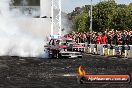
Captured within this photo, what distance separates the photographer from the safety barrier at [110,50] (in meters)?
36.7

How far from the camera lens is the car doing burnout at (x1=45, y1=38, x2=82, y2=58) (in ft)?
116

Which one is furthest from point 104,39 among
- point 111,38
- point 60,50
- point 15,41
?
point 15,41

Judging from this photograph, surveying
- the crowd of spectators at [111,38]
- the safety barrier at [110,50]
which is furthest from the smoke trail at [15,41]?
the crowd of spectators at [111,38]

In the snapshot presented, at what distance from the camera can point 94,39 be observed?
4681cm

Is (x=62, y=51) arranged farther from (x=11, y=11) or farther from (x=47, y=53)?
(x=11, y=11)

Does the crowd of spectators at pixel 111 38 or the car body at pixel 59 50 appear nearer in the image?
the car body at pixel 59 50

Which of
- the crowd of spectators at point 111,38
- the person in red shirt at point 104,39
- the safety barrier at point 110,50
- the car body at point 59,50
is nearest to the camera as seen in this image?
the car body at point 59,50

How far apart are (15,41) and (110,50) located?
786 centimetres

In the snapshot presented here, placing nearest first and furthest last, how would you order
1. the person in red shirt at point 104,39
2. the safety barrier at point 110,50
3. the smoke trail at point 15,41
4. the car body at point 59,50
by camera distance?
the car body at point 59,50 → the smoke trail at point 15,41 → the safety barrier at point 110,50 → the person in red shirt at point 104,39

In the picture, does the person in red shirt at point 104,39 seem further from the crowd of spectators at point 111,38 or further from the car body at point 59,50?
the car body at point 59,50

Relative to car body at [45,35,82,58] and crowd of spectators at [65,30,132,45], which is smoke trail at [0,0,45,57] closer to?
car body at [45,35,82,58]

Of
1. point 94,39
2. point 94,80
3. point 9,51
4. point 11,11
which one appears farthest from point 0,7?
point 94,80

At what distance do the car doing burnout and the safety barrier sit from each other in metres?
3.39

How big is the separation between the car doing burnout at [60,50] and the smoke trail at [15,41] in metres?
1.87
